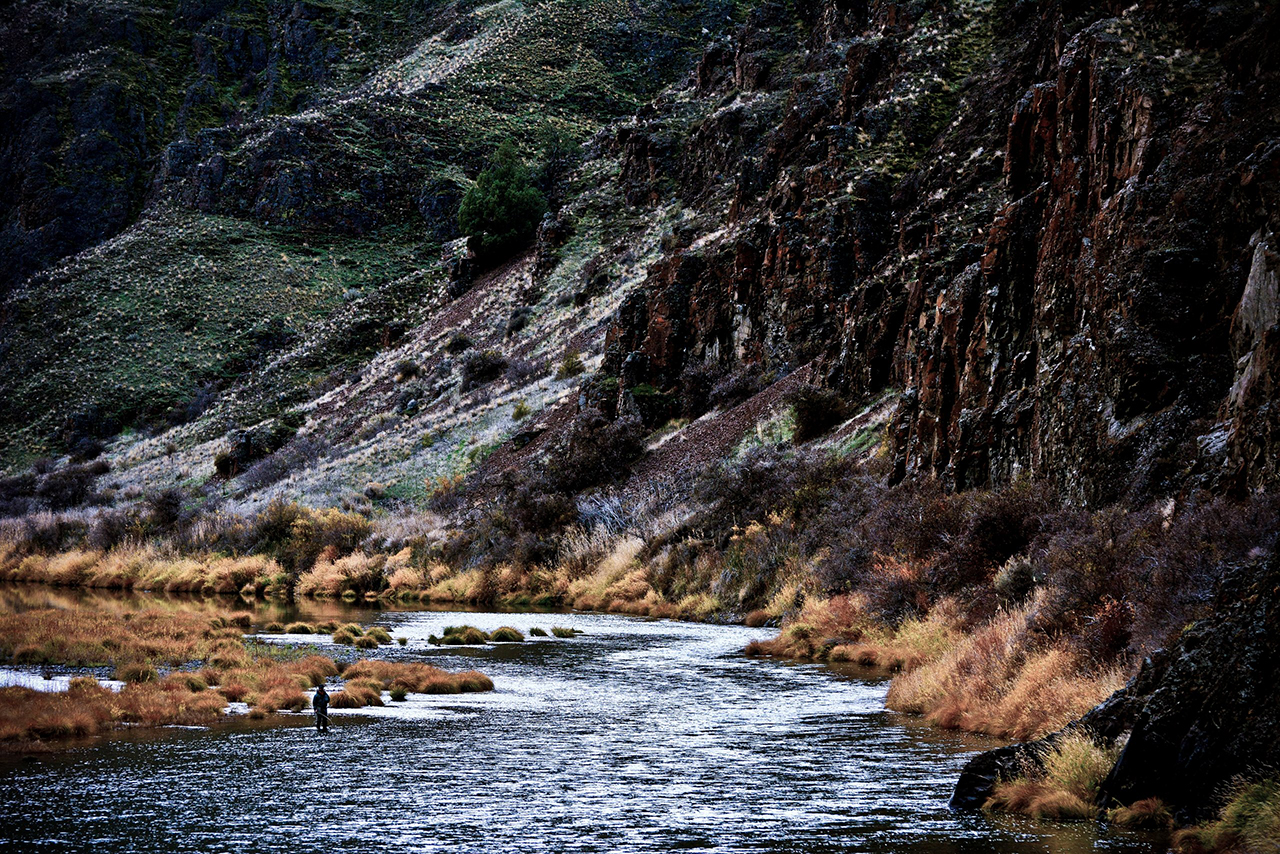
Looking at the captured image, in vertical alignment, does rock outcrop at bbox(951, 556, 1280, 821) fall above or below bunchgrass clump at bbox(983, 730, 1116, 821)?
above

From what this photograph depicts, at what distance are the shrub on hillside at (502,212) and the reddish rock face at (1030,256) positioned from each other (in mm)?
42836

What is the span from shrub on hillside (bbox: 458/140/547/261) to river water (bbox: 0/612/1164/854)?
273ft

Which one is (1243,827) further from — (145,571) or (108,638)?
(145,571)

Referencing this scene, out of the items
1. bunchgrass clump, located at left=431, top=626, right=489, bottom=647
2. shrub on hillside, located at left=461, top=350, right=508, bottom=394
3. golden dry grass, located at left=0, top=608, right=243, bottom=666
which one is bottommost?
bunchgrass clump, located at left=431, top=626, right=489, bottom=647

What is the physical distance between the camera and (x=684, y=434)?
53469 mm

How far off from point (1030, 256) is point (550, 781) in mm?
22941

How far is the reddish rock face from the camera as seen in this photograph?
22.8 m

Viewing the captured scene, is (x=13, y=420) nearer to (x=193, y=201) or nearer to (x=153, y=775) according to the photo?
(x=193, y=201)

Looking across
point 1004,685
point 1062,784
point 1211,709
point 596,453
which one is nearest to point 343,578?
point 596,453

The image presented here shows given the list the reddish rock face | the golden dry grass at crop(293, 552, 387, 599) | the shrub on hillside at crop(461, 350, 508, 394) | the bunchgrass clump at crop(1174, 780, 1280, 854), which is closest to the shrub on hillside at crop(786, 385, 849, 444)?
the reddish rock face

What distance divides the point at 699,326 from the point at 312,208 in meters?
75.1

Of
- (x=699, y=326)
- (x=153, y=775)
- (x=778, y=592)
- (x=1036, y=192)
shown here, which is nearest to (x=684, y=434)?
(x=699, y=326)

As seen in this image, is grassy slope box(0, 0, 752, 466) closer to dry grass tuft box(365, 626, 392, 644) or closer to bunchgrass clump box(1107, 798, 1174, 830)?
dry grass tuft box(365, 626, 392, 644)

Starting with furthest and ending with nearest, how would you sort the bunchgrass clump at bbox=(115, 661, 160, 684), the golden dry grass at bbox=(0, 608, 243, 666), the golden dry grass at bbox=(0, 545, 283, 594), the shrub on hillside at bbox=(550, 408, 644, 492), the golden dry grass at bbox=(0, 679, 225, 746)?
the golden dry grass at bbox=(0, 545, 283, 594), the shrub on hillside at bbox=(550, 408, 644, 492), the golden dry grass at bbox=(0, 608, 243, 666), the bunchgrass clump at bbox=(115, 661, 160, 684), the golden dry grass at bbox=(0, 679, 225, 746)
